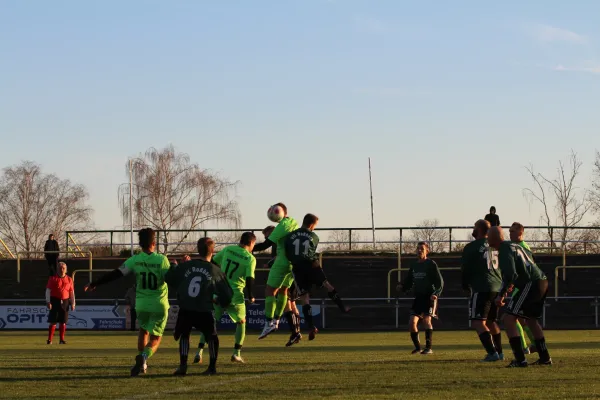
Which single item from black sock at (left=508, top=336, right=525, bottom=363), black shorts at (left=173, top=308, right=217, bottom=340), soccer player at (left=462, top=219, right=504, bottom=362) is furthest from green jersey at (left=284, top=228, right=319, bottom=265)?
black sock at (left=508, top=336, right=525, bottom=363)

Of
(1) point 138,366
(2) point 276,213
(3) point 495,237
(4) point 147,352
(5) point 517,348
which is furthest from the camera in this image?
(2) point 276,213

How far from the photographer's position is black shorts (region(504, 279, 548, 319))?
13.7 meters

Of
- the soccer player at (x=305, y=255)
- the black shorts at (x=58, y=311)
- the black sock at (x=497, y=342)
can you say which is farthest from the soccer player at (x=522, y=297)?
the black shorts at (x=58, y=311)

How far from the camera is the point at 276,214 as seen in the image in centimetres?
1677

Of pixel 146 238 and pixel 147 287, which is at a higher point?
pixel 146 238

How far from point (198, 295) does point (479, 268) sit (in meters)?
4.34

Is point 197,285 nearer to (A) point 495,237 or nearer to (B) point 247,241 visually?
(B) point 247,241

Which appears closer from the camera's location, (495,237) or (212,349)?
(212,349)

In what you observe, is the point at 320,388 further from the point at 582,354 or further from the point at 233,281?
the point at 582,354

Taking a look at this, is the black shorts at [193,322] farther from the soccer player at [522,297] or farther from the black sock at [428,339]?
the black sock at [428,339]

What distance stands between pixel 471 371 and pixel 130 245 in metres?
31.9

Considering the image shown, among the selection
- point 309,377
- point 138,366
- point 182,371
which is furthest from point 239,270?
point 309,377

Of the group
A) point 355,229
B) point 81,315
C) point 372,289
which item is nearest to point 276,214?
point 81,315

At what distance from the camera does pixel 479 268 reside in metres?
15.1
